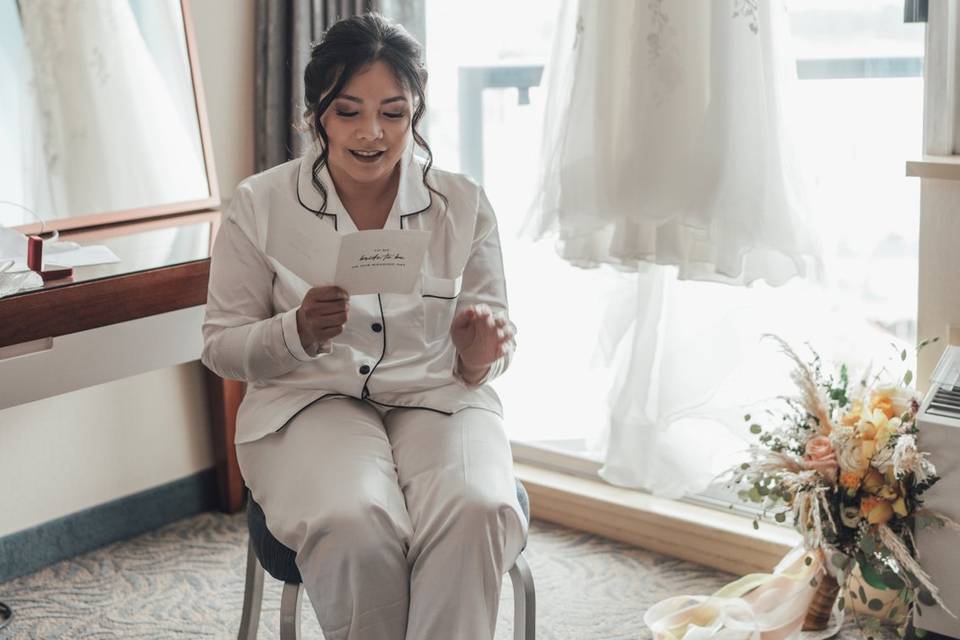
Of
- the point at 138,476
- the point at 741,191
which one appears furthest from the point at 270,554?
the point at 138,476

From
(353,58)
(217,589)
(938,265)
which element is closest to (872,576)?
(938,265)

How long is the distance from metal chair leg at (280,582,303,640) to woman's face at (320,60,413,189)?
0.65m

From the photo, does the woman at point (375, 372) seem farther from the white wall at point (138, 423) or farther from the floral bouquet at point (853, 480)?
the white wall at point (138, 423)

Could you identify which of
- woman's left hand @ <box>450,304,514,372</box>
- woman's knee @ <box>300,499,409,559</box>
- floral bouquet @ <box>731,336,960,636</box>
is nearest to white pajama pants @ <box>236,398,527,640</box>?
woman's knee @ <box>300,499,409,559</box>

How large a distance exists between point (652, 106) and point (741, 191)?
0.76 ft

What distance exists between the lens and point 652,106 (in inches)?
83.0

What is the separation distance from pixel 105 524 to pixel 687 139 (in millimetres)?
1621

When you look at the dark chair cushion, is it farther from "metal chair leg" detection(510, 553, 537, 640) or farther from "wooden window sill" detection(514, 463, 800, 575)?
"wooden window sill" detection(514, 463, 800, 575)

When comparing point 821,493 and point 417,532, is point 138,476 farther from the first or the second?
point 821,493

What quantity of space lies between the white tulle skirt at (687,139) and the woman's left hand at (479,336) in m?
0.57

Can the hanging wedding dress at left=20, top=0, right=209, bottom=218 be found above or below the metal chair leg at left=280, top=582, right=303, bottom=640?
above

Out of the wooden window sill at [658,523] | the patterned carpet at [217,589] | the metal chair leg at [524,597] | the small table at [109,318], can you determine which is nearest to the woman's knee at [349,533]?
the metal chair leg at [524,597]

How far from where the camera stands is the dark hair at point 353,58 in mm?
1731

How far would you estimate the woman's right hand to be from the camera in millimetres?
1587
